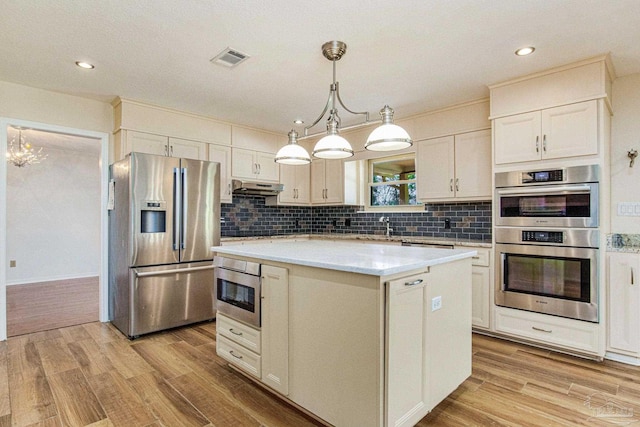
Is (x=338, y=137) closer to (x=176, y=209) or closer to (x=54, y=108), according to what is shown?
(x=176, y=209)

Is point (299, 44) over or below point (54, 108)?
over

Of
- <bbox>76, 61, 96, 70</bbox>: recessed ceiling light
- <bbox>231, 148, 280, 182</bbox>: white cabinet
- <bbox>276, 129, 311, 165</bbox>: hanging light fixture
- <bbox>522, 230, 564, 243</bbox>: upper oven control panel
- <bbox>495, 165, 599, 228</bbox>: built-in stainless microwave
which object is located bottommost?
<bbox>522, 230, 564, 243</bbox>: upper oven control panel

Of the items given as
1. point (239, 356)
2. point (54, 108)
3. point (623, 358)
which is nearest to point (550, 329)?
point (623, 358)

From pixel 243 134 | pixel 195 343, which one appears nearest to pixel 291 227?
pixel 243 134

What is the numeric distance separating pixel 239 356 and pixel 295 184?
330cm

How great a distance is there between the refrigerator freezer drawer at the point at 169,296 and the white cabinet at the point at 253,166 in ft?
4.75

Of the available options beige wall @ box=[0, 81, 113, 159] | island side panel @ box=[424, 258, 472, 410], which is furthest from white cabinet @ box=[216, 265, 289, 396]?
beige wall @ box=[0, 81, 113, 159]

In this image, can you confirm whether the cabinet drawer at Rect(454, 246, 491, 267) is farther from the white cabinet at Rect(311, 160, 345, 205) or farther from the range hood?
the range hood

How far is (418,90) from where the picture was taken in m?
3.45

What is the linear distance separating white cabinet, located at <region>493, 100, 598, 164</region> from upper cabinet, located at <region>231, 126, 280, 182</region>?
2931mm

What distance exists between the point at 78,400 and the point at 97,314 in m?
2.20

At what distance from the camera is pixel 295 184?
5379mm

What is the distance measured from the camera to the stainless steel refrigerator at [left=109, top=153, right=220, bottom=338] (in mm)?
3334

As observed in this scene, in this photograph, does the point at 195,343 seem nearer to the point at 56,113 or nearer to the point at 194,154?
the point at 194,154
